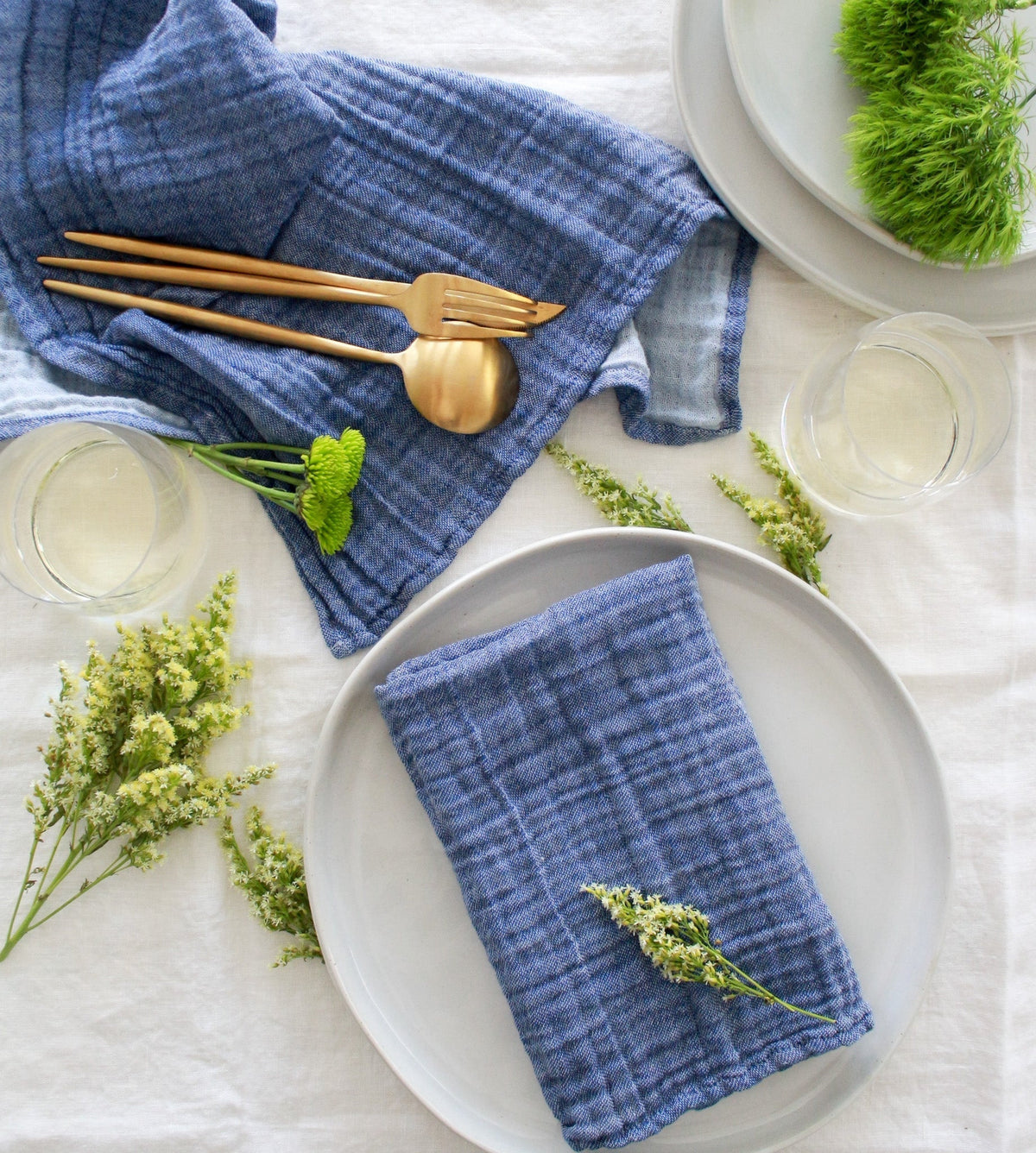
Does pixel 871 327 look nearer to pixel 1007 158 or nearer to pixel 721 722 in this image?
pixel 1007 158

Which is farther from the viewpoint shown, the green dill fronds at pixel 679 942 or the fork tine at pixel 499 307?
the fork tine at pixel 499 307

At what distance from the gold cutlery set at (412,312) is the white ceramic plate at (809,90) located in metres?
0.22

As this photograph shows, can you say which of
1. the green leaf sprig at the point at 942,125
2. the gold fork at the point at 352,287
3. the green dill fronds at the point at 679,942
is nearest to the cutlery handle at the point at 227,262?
the gold fork at the point at 352,287

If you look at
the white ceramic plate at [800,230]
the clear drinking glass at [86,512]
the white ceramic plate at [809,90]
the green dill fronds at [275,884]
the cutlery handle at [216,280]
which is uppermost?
the white ceramic plate at [809,90]

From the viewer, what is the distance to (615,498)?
0.69 meters

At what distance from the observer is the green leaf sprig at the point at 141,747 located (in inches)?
24.5

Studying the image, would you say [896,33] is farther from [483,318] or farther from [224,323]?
[224,323]

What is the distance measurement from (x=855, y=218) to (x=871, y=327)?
82 millimetres

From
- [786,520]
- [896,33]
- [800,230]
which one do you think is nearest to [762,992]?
[786,520]

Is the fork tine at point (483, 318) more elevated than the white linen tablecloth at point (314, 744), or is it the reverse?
the fork tine at point (483, 318)

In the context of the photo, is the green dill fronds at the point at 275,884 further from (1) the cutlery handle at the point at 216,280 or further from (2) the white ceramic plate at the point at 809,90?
(2) the white ceramic plate at the point at 809,90

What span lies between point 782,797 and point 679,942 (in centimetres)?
15

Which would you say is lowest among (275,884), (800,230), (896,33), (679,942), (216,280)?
(275,884)

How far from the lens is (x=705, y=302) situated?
2.31 ft
